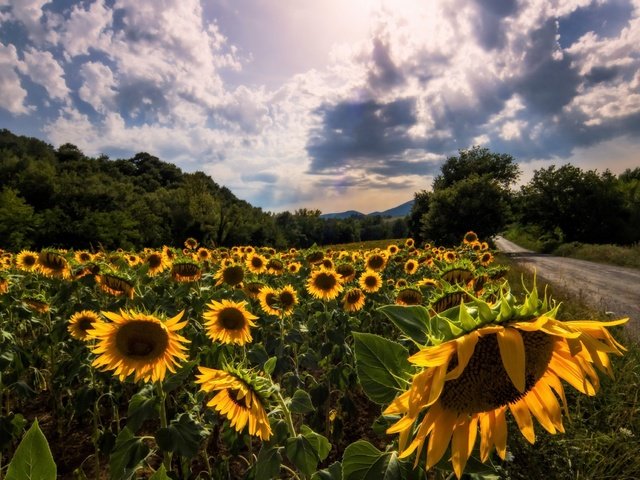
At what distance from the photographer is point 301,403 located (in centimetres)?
189

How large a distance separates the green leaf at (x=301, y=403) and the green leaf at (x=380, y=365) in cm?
82

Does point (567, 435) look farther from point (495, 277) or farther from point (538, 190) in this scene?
point (538, 190)

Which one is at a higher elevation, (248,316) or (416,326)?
(416,326)

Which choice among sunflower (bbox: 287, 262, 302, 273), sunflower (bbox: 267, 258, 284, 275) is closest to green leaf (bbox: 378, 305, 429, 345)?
sunflower (bbox: 267, 258, 284, 275)

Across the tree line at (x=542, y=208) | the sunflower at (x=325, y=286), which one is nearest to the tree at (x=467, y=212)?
the tree line at (x=542, y=208)

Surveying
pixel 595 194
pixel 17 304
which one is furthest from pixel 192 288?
pixel 595 194

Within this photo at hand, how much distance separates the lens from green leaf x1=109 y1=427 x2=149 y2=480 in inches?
73.5

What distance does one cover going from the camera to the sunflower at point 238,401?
5.34ft

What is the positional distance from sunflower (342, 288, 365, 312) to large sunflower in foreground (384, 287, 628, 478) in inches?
152

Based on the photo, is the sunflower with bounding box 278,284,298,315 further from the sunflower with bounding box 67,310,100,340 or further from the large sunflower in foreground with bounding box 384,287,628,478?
the large sunflower in foreground with bounding box 384,287,628,478

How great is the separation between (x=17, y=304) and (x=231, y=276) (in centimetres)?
210

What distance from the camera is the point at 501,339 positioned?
81cm

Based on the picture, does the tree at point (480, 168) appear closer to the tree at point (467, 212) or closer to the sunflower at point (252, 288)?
the tree at point (467, 212)

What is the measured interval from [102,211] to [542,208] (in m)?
49.2
